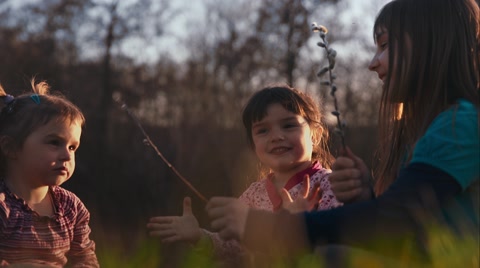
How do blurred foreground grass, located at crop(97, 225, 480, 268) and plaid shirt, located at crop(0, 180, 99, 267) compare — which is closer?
blurred foreground grass, located at crop(97, 225, 480, 268)

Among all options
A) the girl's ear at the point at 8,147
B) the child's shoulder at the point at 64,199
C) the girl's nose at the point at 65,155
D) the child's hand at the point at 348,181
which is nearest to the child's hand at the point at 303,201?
the child's hand at the point at 348,181

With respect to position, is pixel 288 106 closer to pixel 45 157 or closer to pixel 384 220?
pixel 45 157

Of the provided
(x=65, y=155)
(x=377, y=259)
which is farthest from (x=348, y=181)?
(x=65, y=155)

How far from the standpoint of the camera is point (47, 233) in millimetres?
3037

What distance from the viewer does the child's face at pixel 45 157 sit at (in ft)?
9.98

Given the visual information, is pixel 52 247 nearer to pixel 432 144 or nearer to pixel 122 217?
pixel 432 144

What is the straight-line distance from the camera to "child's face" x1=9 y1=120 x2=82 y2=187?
9.98ft

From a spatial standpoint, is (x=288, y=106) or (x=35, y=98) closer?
(x=35, y=98)

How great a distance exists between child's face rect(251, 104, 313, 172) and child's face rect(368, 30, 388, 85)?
0.82 meters

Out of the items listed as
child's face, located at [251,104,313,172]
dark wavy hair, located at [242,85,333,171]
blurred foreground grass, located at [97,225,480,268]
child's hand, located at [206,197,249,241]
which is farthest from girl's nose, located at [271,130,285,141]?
child's hand, located at [206,197,249,241]

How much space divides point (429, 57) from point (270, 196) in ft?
4.16

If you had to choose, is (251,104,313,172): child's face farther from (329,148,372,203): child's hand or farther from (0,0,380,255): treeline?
(0,0,380,255): treeline

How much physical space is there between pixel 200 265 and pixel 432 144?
73 centimetres

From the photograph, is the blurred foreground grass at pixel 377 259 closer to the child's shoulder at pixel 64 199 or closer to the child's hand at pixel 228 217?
the child's hand at pixel 228 217
